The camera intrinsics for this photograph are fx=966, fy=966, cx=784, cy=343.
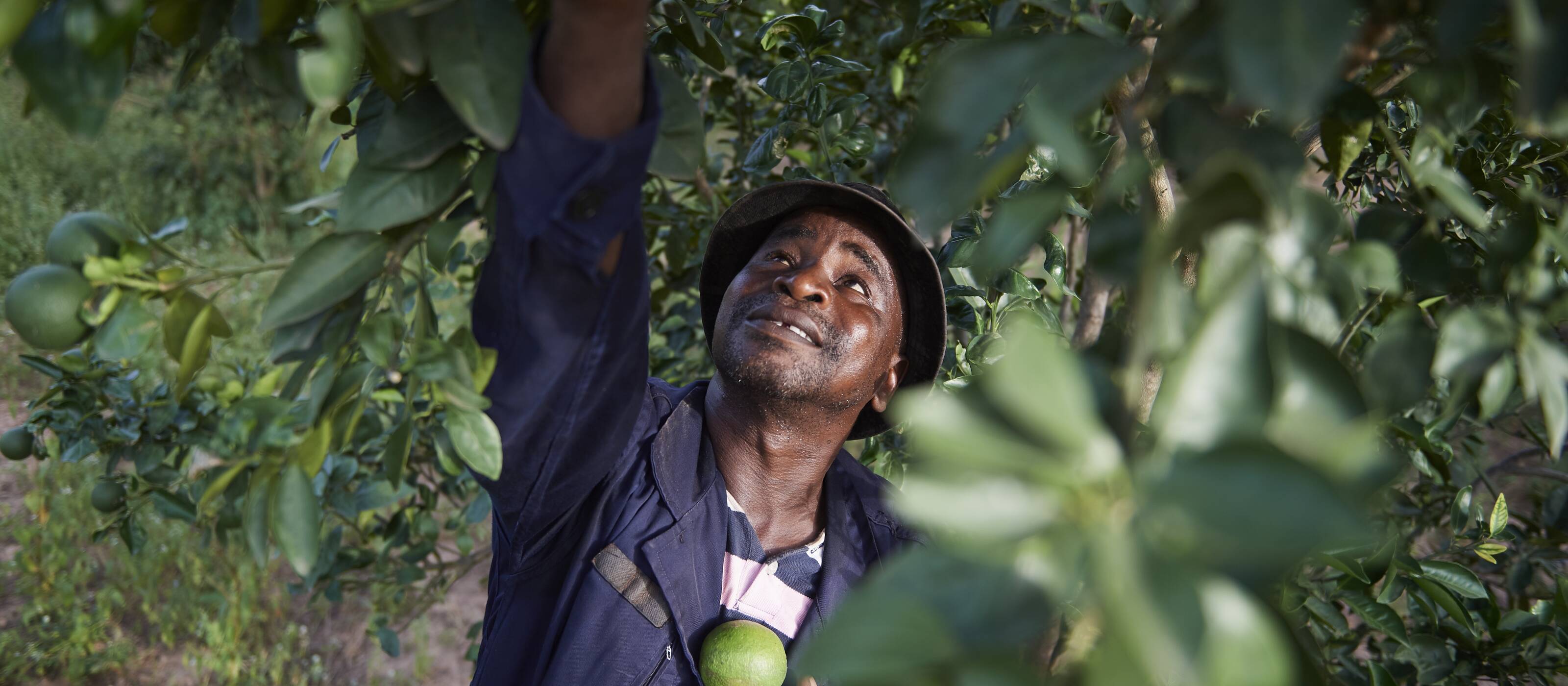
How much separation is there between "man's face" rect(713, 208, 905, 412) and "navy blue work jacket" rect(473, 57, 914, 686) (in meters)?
0.18

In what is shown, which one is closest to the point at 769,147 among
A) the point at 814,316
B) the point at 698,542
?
the point at 814,316

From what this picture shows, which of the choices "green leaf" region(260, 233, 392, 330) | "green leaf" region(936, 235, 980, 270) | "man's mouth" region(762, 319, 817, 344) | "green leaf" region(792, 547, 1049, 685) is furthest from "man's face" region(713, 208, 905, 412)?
"green leaf" region(792, 547, 1049, 685)

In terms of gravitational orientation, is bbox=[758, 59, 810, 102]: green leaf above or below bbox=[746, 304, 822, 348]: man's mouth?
above

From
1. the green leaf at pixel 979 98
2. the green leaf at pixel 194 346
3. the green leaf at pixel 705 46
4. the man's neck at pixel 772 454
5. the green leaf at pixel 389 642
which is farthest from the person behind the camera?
the green leaf at pixel 389 642

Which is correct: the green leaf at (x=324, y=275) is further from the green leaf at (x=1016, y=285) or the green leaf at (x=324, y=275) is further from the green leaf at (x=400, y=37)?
the green leaf at (x=1016, y=285)

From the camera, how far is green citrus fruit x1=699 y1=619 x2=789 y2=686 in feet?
4.35

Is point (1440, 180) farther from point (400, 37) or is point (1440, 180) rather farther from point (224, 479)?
point (224, 479)

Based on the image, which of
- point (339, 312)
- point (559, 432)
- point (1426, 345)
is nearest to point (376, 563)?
point (559, 432)

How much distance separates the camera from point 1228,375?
36cm

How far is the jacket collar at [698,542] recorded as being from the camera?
4.68 ft

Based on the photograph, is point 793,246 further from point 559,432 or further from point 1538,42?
point 1538,42

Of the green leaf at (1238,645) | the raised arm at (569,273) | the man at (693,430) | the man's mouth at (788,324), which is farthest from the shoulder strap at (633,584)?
the green leaf at (1238,645)

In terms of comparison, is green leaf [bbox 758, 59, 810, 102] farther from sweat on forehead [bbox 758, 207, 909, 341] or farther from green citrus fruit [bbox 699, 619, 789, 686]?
green citrus fruit [bbox 699, 619, 789, 686]

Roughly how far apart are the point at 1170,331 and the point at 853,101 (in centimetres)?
113
